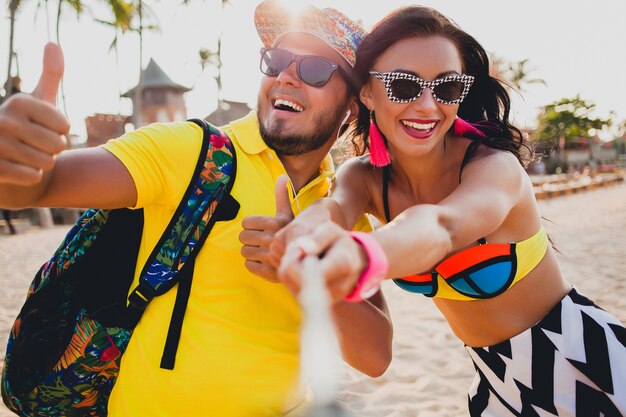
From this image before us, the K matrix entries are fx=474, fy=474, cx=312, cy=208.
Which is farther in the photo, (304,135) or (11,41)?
(11,41)

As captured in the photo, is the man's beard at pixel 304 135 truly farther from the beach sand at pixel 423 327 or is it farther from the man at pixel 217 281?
the beach sand at pixel 423 327

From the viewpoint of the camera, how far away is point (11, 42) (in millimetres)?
18172

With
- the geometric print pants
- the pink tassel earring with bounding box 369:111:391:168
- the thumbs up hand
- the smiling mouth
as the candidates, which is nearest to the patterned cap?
the pink tassel earring with bounding box 369:111:391:168

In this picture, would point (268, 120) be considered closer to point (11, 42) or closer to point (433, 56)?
point (433, 56)

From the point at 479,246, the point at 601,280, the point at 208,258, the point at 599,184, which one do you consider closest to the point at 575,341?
the point at 479,246

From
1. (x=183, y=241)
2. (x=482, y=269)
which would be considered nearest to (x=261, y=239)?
(x=183, y=241)

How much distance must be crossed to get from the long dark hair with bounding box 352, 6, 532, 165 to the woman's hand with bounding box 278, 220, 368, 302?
1228 millimetres

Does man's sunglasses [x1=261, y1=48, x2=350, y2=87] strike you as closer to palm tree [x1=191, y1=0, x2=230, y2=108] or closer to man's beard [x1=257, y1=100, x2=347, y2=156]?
man's beard [x1=257, y1=100, x2=347, y2=156]

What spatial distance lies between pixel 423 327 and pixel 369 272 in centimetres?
483

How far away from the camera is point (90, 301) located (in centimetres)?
166

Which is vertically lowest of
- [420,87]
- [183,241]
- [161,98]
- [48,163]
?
[183,241]

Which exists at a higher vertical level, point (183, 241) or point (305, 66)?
point (305, 66)

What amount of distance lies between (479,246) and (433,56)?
772mm

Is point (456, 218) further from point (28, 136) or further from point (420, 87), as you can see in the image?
point (28, 136)
